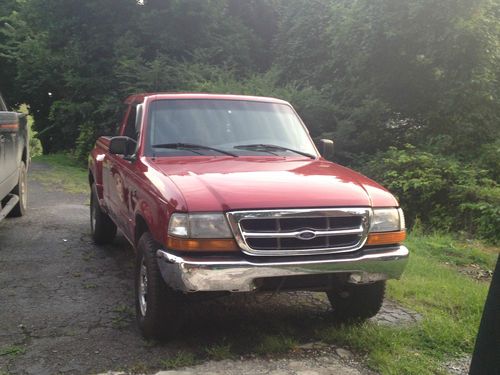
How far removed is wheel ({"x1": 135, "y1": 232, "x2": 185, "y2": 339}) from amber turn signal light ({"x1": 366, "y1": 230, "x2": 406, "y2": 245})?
1.35m

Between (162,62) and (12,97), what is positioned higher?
(162,62)

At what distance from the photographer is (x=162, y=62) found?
16375 mm

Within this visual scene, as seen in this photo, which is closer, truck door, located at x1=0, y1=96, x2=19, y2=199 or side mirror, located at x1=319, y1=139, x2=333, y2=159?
side mirror, located at x1=319, y1=139, x2=333, y2=159

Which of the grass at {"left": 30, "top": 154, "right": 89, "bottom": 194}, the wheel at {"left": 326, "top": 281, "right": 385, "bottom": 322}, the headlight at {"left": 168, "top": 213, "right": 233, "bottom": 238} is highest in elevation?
the headlight at {"left": 168, "top": 213, "right": 233, "bottom": 238}

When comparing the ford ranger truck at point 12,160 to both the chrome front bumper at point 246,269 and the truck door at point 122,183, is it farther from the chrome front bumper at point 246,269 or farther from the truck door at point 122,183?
the chrome front bumper at point 246,269

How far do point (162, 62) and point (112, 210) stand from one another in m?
11.3

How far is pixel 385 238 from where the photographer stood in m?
3.92

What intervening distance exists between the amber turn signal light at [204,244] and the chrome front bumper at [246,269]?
6 cm

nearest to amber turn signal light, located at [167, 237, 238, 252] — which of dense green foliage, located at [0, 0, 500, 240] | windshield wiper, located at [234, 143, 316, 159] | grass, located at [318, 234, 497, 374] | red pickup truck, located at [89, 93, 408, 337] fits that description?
red pickup truck, located at [89, 93, 408, 337]

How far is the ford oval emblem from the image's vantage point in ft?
11.9

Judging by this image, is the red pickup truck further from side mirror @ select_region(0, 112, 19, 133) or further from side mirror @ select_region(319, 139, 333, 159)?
side mirror @ select_region(0, 112, 19, 133)

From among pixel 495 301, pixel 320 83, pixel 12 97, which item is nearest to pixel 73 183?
pixel 320 83

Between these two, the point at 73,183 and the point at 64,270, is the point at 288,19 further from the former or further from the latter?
the point at 64,270

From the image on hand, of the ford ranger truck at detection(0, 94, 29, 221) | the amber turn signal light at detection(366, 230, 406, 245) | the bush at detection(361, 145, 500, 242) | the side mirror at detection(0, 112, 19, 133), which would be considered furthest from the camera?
the bush at detection(361, 145, 500, 242)
